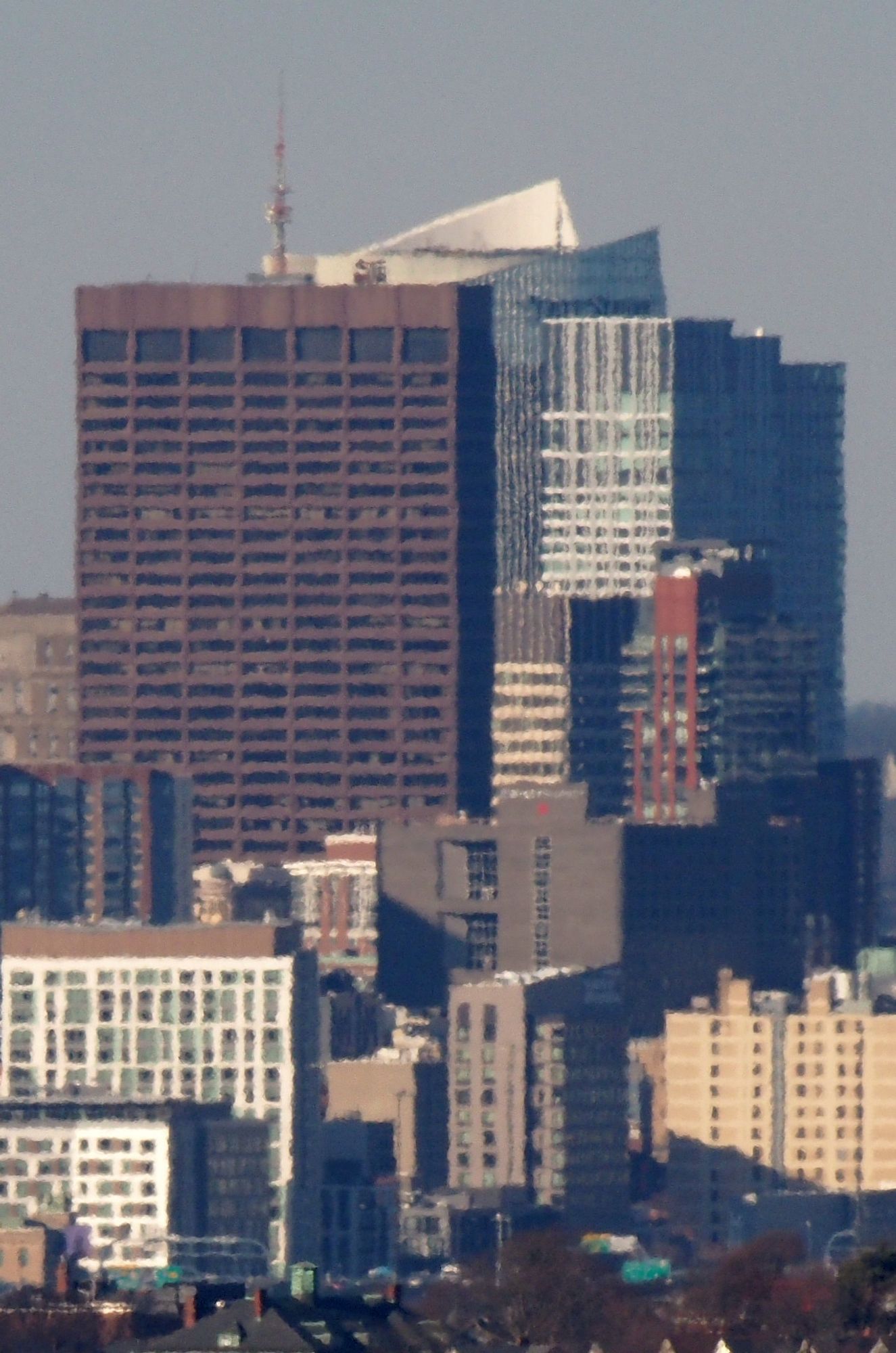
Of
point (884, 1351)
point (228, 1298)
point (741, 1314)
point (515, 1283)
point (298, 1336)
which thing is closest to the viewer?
point (298, 1336)

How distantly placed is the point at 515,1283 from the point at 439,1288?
1232 centimetres

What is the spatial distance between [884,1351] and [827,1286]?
3343cm

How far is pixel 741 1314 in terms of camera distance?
528ft

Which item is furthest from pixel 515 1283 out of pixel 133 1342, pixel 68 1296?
pixel 133 1342

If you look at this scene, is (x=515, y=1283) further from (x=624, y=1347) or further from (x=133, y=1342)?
(x=133, y=1342)

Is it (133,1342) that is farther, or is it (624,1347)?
(624,1347)

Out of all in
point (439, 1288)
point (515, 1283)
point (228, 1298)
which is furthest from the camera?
point (439, 1288)

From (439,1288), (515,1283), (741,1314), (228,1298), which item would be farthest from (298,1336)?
(439,1288)

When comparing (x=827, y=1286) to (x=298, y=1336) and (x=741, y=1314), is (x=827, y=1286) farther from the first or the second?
(x=298, y=1336)

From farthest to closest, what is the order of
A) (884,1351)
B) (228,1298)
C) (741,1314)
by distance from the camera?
(741,1314) < (228,1298) < (884,1351)

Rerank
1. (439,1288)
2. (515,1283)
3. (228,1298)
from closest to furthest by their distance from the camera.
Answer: (228,1298)
(515,1283)
(439,1288)

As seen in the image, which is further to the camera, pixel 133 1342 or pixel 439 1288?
pixel 439 1288

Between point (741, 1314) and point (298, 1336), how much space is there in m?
41.1

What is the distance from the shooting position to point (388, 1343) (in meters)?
126
